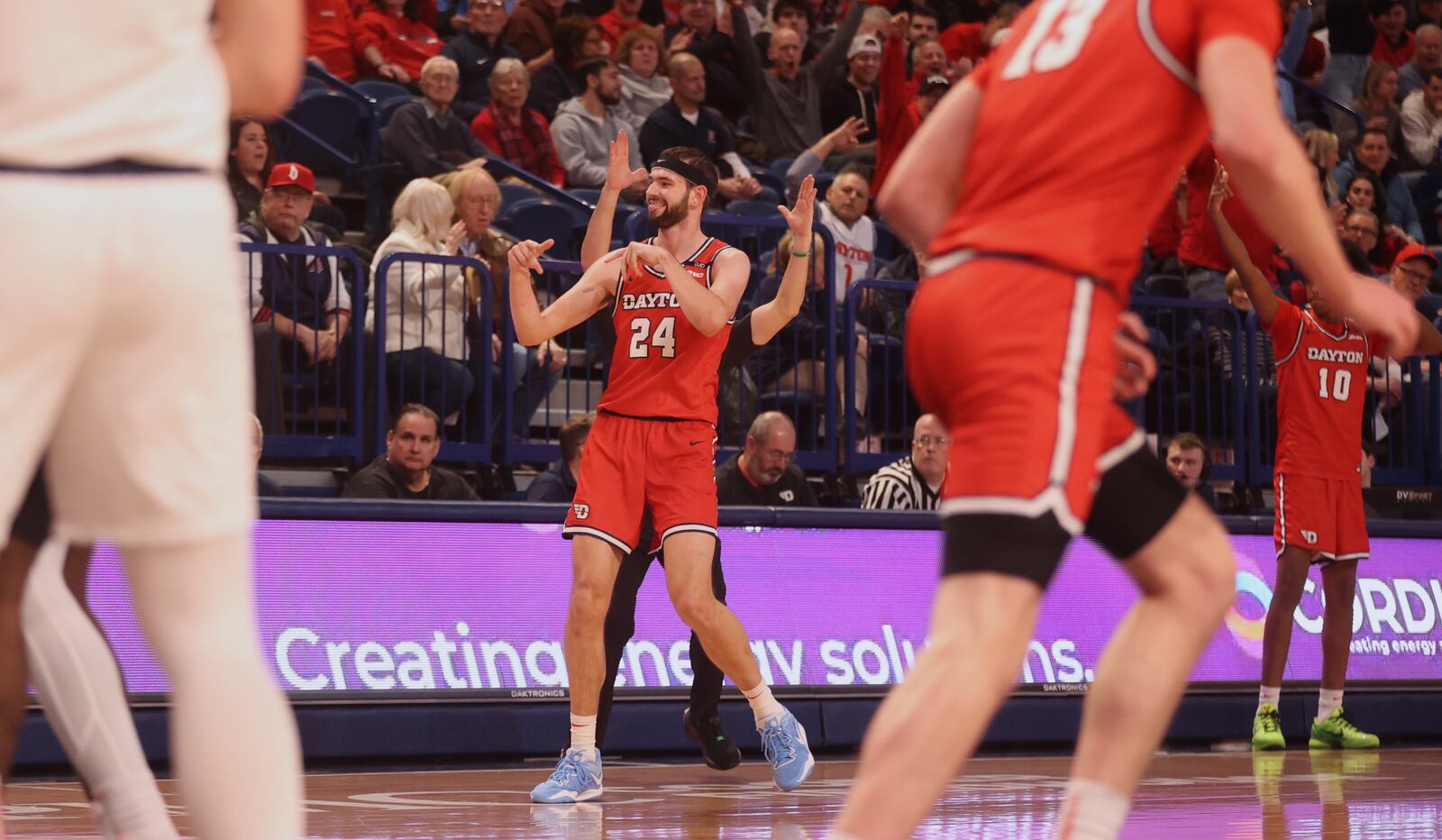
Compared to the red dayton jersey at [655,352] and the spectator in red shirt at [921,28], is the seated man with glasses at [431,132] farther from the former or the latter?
the spectator in red shirt at [921,28]

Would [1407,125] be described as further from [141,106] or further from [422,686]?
[141,106]

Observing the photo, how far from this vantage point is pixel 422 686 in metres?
9.28

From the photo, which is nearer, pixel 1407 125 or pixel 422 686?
pixel 422 686

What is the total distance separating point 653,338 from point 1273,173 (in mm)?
4861

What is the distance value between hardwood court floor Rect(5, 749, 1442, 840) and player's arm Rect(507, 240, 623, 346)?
1940 millimetres

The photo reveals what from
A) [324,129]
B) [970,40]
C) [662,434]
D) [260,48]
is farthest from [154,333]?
[970,40]

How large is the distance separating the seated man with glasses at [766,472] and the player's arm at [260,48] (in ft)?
26.2

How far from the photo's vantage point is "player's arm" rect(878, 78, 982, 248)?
147 inches

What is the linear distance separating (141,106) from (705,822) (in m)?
4.43

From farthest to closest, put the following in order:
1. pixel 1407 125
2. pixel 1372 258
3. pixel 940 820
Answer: pixel 1407 125 → pixel 1372 258 → pixel 940 820

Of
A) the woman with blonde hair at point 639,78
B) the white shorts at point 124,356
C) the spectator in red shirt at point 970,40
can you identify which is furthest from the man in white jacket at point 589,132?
the white shorts at point 124,356

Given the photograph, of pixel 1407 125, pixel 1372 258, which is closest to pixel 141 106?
pixel 1372 258

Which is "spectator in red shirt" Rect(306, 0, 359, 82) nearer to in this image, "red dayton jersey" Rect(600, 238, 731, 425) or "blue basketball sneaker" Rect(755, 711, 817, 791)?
"red dayton jersey" Rect(600, 238, 731, 425)

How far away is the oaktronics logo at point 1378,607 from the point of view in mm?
11250
